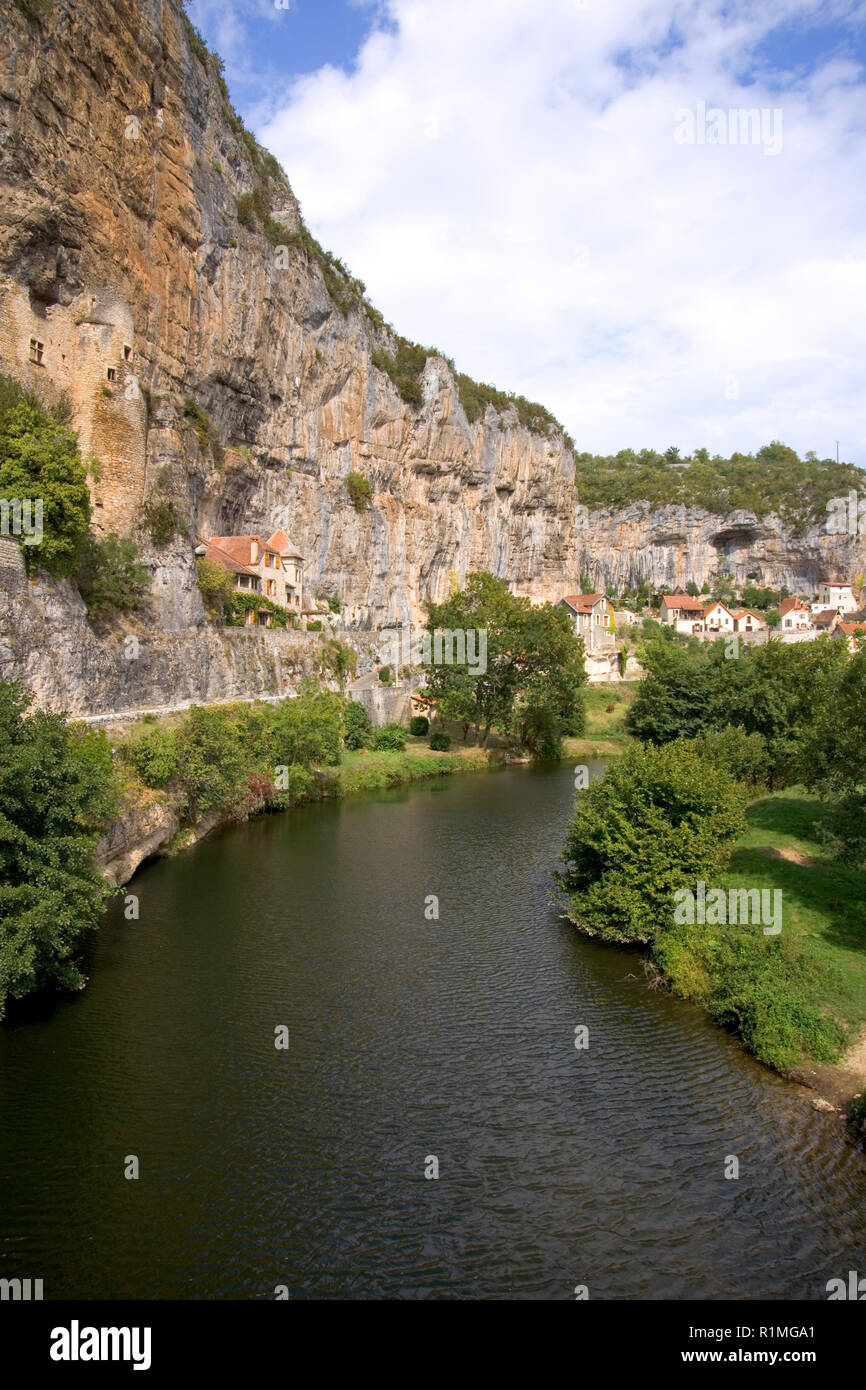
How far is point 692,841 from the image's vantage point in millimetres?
18500

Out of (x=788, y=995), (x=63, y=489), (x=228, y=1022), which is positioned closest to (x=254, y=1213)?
(x=228, y=1022)

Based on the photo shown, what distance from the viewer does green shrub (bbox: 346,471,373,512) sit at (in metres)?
62.5

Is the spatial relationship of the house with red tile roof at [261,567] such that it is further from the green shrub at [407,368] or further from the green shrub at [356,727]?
the green shrub at [407,368]

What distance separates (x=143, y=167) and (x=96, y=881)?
1373 inches

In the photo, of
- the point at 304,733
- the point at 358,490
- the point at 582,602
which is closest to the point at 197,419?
the point at 304,733

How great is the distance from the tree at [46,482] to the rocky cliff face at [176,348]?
4.07 feet

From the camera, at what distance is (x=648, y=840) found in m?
18.8

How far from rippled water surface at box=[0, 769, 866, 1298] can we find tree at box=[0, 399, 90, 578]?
41.9 feet

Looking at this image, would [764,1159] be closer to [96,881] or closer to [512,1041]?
[512,1041]

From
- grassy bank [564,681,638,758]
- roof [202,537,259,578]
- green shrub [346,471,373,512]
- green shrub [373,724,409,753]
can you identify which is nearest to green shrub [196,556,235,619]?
roof [202,537,259,578]

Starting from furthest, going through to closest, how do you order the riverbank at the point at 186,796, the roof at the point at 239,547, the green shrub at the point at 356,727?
the roof at the point at 239,547 < the green shrub at the point at 356,727 < the riverbank at the point at 186,796

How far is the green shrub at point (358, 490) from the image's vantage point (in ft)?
205

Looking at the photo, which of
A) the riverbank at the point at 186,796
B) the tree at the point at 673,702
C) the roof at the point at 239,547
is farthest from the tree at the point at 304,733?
the tree at the point at 673,702

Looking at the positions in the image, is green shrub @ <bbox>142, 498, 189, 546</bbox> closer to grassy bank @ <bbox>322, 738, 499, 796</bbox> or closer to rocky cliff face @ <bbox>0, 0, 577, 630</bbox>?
rocky cliff face @ <bbox>0, 0, 577, 630</bbox>
